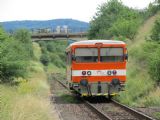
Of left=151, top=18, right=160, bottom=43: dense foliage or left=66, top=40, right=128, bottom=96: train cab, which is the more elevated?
left=151, top=18, right=160, bottom=43: dense foliage

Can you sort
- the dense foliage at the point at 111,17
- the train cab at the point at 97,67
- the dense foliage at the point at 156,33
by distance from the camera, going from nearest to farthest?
the train cab at the point at 97,67, the dense foliage at the point at 156,33, the dense foliage at the point at 111,17

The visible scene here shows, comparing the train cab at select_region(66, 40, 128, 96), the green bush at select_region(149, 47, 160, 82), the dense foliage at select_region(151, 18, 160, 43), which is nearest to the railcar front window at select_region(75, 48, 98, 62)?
the train cab at select_region(66, 40, 128, 96)

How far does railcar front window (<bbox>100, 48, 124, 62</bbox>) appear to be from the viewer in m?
25.9

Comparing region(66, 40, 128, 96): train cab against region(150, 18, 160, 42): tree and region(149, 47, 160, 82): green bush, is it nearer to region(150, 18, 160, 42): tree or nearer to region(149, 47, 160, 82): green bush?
region(149, 47, 160, 82): green bush

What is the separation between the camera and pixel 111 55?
85.5ft

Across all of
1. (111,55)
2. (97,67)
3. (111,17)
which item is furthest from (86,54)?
(111,17)

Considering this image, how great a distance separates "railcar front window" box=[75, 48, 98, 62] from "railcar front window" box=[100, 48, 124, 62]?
32cm

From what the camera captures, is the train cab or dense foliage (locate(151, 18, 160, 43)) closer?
the train cab

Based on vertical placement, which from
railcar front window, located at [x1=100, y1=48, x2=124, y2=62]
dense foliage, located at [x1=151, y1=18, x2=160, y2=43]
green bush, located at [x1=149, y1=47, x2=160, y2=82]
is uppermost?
dense foliage, located at [x1=151, y1=18, x2=160, y2=43]

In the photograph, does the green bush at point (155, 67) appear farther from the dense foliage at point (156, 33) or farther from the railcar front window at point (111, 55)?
the dense foliage at point (156, 33)

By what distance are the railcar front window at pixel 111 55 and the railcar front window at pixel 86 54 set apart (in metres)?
0.32

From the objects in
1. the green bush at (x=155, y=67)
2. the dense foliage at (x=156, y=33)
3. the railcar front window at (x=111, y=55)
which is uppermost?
the dense foliage at (x=156, y=33)

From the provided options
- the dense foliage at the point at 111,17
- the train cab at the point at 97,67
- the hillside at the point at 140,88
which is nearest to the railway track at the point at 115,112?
the train cab at the point at 97,67

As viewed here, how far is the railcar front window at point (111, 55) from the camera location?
84.9 feet
